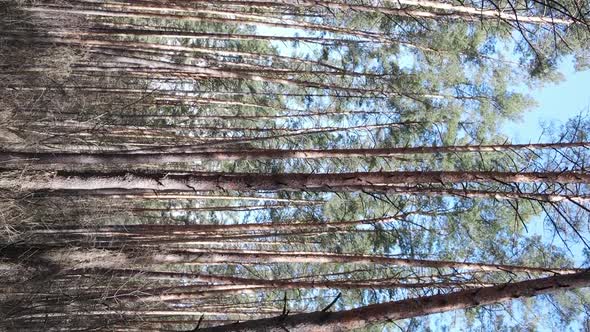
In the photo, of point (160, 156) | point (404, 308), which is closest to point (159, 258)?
point (160, 156)

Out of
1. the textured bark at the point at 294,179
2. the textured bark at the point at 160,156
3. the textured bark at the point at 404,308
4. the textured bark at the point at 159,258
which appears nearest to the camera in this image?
the textured bark at the point at 404,308

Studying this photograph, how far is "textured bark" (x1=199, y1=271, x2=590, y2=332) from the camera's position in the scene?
4270mm

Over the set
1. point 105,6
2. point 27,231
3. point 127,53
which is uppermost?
point 105,6

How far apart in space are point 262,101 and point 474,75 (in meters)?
6.09

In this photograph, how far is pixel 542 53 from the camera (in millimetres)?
9375

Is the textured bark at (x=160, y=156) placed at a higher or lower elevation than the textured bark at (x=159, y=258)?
higher

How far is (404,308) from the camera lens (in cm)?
448

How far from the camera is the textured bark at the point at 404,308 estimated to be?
14.0ft

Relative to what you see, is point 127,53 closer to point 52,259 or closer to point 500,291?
point 52,259

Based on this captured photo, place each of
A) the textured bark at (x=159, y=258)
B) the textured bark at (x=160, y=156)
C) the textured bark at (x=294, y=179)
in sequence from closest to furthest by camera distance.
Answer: the textured bark at (x=294, y=179)
the textured bark at (x=160, y=156)
the textured bark at (x=159, y=258)

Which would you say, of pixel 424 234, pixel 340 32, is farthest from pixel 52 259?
pixel 340 32

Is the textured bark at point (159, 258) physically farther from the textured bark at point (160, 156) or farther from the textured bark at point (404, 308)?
the textured bark at point (404, 308)

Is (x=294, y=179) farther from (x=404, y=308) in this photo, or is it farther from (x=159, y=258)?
(x=159, y=258)

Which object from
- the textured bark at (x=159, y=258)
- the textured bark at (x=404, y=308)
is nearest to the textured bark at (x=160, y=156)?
the textured bark at (x=159, y=258)
